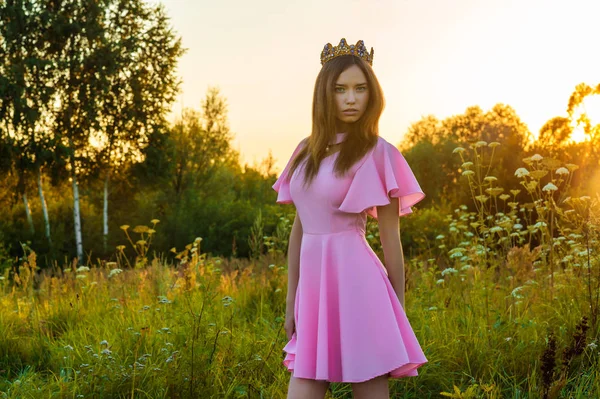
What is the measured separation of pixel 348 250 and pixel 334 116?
1.95 feet

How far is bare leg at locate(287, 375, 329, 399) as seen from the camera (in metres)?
2.65

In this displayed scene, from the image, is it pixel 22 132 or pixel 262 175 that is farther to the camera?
pixel 262 175

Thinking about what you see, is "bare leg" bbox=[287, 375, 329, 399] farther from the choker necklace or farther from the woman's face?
the woman's face

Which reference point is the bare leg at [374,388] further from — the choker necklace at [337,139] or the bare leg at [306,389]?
the choker necklace at [337,139]

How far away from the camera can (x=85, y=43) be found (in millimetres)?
23469

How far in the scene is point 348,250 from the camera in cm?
265

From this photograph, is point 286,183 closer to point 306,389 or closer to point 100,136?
point 306,389

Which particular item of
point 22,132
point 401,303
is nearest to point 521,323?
point 401,303

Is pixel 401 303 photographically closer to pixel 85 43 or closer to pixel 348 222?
pixel 348 222

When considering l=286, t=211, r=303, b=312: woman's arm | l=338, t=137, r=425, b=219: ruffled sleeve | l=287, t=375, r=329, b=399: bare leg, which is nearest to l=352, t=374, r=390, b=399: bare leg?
l=287, t=375, r=329, b=399: bare leg

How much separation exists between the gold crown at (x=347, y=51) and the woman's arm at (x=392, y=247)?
0.67 metres

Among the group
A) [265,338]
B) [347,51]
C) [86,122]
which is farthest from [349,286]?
[86,122]

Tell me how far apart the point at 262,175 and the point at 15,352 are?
74.0 feet

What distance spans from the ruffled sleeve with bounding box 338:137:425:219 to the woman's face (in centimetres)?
16
